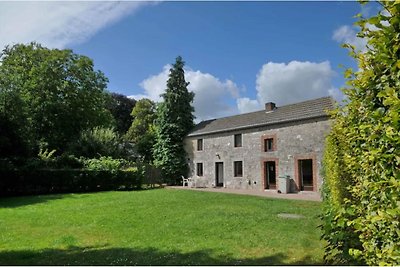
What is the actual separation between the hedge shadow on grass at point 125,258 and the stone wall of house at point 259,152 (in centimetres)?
1558

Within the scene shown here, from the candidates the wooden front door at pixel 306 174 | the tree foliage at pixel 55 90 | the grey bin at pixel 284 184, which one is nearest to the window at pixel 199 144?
the grey bin at pixel 284 184

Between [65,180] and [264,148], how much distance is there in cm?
1394

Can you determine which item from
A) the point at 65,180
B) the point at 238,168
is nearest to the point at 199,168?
the point at 238,168

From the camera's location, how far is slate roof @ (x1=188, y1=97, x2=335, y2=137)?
72.1 ft

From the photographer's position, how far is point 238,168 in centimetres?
2673

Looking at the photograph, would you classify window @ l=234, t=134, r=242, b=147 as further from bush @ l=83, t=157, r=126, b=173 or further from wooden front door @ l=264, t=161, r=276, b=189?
bush @ l=83, t=157, r=126, b=173

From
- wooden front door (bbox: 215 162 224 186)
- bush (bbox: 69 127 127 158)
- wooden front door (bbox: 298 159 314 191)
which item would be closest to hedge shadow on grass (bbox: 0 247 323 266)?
wooden front door (bbox: 298 159 314 191)

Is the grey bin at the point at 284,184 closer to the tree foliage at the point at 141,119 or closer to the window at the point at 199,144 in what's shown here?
the window at the point at 199,144

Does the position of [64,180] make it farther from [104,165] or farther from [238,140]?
[238,140]

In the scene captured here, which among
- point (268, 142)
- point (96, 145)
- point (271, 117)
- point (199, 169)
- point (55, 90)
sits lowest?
point (199, 169)

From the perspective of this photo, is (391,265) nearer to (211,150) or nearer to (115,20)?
(115,20)

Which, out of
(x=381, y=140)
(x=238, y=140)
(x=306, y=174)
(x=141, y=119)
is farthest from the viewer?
(x=141, y=119)

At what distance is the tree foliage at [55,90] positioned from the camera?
31.9m

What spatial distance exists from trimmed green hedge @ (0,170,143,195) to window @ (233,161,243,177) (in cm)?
737
